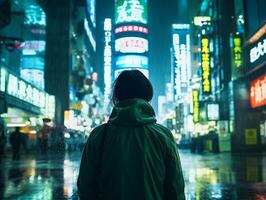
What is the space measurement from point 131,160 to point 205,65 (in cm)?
4284

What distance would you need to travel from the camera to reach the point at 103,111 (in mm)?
135625

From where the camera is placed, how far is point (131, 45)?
98188 millimetres

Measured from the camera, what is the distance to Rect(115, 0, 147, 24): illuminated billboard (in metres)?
102

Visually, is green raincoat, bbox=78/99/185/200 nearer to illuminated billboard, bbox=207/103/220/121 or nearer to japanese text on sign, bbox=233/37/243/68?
japanese text on sign, bbox=233/37/243/68

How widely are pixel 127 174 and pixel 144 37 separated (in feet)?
325

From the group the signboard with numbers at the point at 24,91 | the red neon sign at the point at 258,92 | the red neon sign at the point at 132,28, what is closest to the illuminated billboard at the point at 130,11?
the red neon sign at the point at 132,28

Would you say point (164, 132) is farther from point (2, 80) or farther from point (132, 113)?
point (2, 80)

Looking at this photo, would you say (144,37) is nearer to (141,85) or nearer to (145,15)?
(145,15)

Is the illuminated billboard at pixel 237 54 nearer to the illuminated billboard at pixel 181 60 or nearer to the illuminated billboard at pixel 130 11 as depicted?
the illuminated billboard at pixel 181 60

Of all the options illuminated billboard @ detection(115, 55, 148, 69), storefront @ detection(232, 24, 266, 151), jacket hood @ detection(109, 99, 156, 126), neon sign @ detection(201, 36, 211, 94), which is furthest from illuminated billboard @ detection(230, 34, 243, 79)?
illuminated billboard @ detection(115, 55, 148, 69)

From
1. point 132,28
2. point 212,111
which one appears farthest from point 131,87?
point 132,28

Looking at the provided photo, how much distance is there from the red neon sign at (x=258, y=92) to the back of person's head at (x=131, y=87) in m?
26.8

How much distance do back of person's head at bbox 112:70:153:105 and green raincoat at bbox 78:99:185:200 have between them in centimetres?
11

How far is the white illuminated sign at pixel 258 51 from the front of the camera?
86.6 feet
